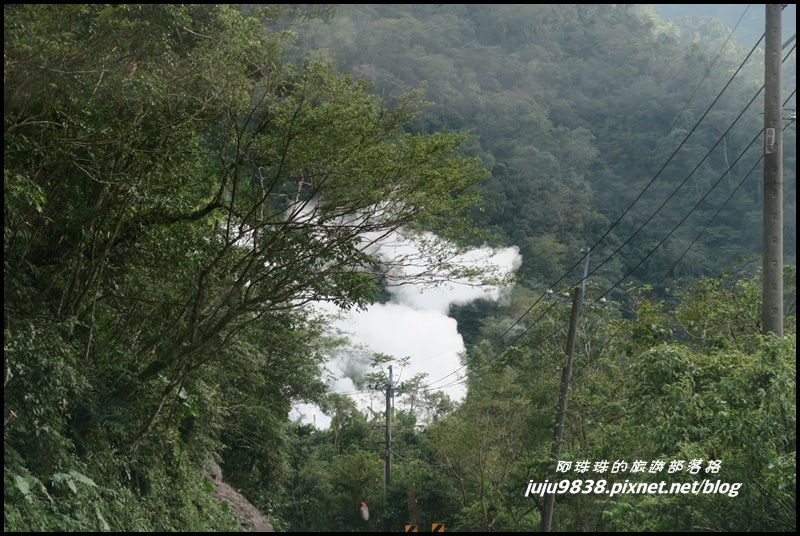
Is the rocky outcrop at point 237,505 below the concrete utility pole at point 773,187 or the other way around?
below

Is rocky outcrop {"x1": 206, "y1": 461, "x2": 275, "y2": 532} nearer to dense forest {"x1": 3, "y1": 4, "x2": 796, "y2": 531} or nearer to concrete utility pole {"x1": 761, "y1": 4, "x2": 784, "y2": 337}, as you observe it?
dense forest {"x1": 3, "y1": 4, "x2": 796, "y2": 531}

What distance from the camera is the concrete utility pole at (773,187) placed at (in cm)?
839

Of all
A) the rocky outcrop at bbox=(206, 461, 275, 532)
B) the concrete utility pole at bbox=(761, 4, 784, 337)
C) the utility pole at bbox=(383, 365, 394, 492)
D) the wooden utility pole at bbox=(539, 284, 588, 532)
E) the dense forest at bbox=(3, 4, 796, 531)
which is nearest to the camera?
the dense forest at bbox=(3, 4, 796, 531)

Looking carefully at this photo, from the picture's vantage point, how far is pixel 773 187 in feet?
27.9

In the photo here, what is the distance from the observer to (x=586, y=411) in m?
16.8

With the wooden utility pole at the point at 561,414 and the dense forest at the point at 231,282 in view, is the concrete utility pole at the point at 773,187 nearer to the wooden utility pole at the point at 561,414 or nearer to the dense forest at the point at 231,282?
the dense forest at the point at 231,282

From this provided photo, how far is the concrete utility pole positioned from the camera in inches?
330

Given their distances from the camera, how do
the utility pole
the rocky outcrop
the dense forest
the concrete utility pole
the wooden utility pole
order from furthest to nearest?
the utility pole, the rocky outcrop, the wooden utility pole, the concrete utility pole, the dense forest

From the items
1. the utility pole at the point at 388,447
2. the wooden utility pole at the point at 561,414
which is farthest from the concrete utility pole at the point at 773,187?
the utility pole at the point at 388,447

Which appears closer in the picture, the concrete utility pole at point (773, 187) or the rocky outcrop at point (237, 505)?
the concrete utility pole at point (773, 187)

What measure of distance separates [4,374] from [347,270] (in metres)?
4.57

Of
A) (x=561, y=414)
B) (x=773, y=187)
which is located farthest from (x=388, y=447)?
(x=773, y=187)

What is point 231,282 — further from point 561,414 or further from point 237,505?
point 237,505

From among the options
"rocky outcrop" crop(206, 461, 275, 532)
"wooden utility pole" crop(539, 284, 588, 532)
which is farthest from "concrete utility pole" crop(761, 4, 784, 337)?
"rocky outcrop" crop(206, 461, 275, 532)
